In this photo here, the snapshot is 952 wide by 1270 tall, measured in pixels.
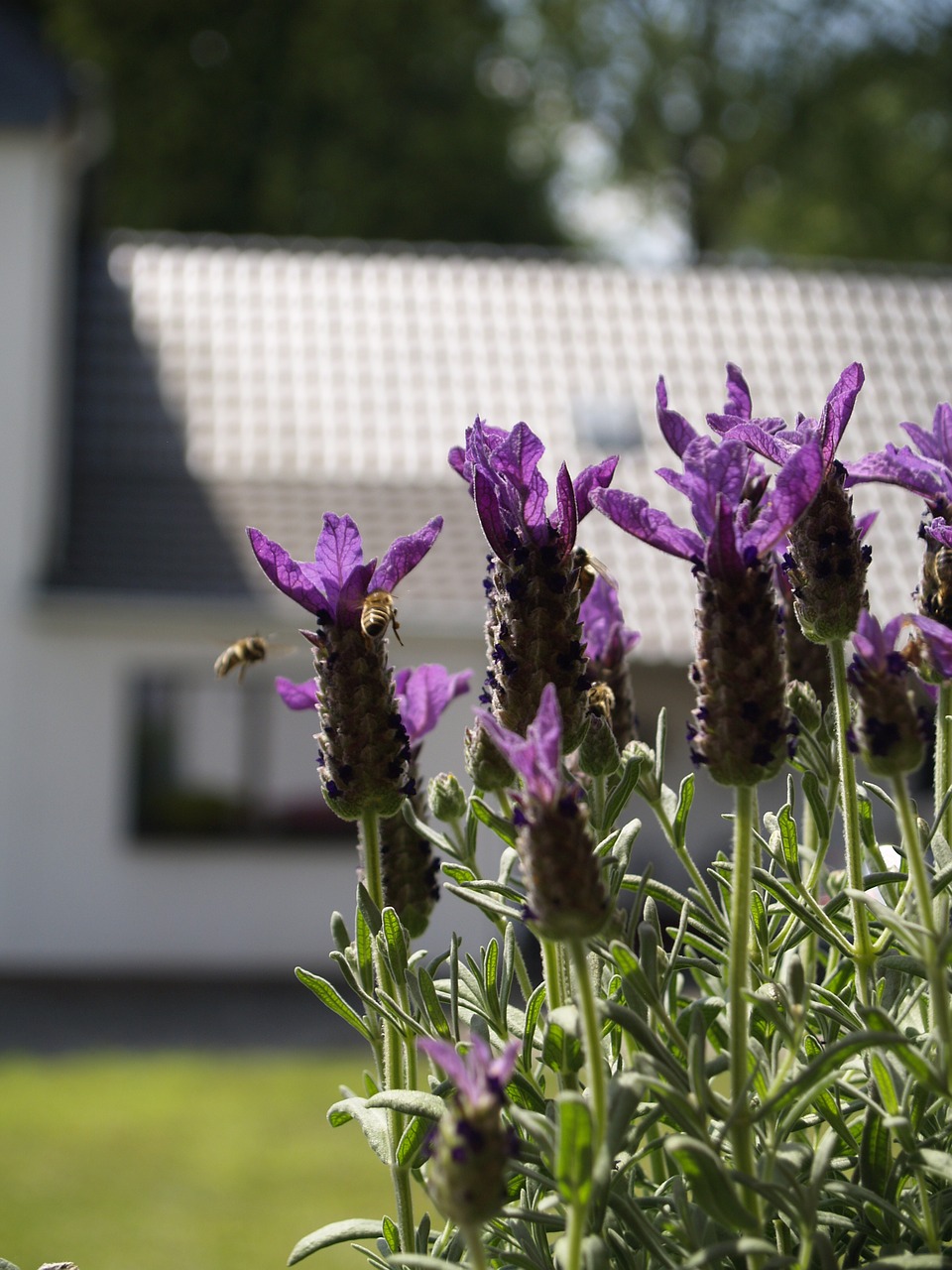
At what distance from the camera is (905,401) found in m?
11.5

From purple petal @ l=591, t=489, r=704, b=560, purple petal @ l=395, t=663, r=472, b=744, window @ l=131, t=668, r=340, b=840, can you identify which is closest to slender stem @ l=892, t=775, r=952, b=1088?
purple petal @ l=591, t=489, r=704, b=560

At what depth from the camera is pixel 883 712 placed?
1112mm

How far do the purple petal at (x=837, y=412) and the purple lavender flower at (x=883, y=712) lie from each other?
16 centimetres

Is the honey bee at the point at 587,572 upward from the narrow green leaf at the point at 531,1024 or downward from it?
upward

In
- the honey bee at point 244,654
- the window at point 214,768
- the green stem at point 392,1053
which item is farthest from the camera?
the window at point 214,768

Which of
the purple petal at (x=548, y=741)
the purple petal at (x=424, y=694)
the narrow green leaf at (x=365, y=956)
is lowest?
the narrow green leaf at (x=365, y=956)

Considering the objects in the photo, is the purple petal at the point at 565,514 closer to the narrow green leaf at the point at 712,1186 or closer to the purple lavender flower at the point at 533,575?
the purple lavender flower at the point at 533,575

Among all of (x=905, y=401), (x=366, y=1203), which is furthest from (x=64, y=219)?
(x=366, y=1203)

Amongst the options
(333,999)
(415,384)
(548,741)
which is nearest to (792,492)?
(548,741)

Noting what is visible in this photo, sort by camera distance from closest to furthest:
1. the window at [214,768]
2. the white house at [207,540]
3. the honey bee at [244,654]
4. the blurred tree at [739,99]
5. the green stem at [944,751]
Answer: the green stem at [944,751] < the honey bee at [244,654] < the white house at [207,540] < the window at [214,768] < the blurred tree at [739,99]

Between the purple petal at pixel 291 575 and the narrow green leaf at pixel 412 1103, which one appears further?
the purple petal at pixel 291 575

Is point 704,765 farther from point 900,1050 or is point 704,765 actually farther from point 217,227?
point 217,227

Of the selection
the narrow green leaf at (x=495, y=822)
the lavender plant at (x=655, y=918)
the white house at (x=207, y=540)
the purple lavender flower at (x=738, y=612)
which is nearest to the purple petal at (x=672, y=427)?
the lavender plant at (x=655, y=918)

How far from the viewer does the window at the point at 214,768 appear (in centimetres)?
1038
